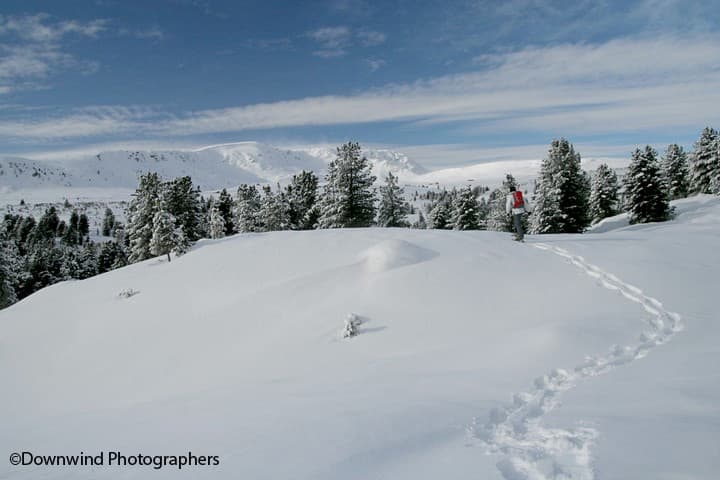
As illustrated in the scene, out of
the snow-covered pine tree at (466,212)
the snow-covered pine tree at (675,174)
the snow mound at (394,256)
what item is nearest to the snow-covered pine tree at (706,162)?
the snow-covered pine tree at (675,174)

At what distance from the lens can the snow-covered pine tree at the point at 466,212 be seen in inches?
1580

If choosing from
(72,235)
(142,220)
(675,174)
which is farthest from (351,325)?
(72,235)

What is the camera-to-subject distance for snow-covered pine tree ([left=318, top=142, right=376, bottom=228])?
35.3 metres

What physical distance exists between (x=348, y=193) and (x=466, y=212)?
45.3ft

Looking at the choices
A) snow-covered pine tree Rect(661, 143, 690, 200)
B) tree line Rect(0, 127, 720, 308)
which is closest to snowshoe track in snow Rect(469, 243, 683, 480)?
tree line Rect(0, 127, 720, 308)

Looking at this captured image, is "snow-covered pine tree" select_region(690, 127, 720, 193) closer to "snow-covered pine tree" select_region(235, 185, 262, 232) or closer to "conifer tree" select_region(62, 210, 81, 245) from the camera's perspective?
"snow-covered pine tree" select_region(235, 185, 262, 232)

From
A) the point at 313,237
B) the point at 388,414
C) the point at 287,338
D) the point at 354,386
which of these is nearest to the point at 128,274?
the point at 313,237

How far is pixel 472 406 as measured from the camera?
481 centimetres

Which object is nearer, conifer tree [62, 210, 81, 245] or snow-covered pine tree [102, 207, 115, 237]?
conifer tree [62, 210, 81, 245]

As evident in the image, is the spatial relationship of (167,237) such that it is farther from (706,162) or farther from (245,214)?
(706,162)

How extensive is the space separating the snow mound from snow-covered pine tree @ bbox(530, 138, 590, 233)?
27.0 metres

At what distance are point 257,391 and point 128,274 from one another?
58.0 feet

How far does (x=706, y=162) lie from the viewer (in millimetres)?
47406

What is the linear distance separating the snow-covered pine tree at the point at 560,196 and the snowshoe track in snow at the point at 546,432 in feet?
102
